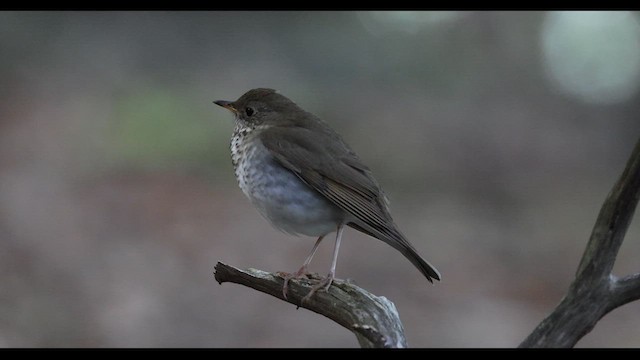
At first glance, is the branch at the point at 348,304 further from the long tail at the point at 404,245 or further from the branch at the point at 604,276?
the branch at the point at 604,276

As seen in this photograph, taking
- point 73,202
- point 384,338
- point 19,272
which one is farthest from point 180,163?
point 384,338

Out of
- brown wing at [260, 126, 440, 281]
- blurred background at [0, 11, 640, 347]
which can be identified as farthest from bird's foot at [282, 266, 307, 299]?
blurred background at [0, 11, 640, 347]

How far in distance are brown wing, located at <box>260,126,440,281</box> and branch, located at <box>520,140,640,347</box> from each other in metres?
0.77

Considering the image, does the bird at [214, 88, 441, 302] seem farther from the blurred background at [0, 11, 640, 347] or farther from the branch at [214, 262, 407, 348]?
the blurred background at [0, 11, 640, 347]

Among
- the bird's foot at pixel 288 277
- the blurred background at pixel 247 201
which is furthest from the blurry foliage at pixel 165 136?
the bird's foot at pixel 288 277

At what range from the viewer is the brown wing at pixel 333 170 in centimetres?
322

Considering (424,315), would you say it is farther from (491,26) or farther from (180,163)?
(491,26)

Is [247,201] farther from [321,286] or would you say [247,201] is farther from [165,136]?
[321,286]

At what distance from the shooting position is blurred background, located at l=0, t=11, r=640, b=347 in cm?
670

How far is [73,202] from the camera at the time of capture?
8.25 meters

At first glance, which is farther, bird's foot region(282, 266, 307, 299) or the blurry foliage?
the blurry foliage

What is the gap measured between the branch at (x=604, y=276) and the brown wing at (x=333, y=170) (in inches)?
30.2

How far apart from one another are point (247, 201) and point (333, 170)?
529cm
